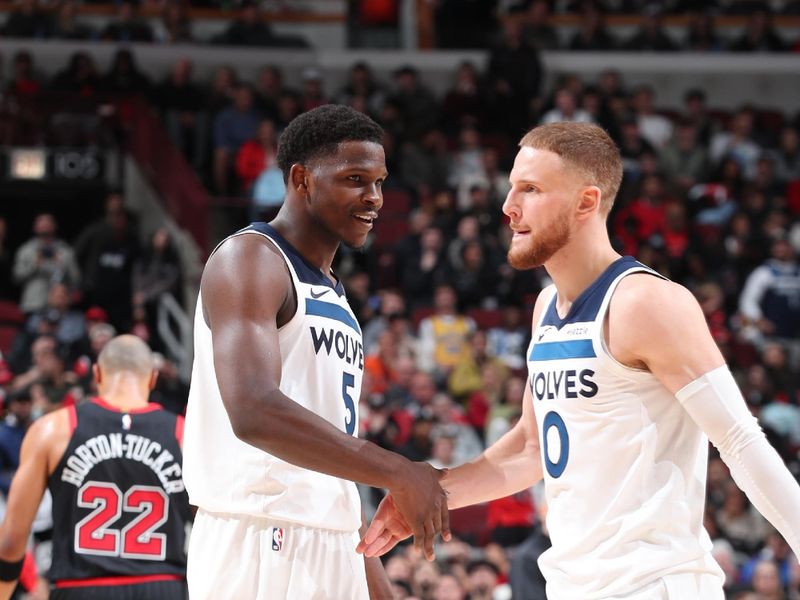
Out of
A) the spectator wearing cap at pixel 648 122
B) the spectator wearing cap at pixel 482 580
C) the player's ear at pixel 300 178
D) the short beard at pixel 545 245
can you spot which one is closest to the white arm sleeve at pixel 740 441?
the short beard at pixel 545 245

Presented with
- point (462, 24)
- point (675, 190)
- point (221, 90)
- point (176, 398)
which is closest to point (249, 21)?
point (221, 90)

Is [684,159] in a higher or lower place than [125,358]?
higher

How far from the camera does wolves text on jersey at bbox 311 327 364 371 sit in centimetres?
398

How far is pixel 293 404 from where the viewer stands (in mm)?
3553

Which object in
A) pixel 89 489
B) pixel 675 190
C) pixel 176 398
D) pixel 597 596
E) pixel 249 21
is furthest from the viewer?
pixel 249 21

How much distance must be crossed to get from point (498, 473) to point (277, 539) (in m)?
1.07

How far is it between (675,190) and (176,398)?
288 inches

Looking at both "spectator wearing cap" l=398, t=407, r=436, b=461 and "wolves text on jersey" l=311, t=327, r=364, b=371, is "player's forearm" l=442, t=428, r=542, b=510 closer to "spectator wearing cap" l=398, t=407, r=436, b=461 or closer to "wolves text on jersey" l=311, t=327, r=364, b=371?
"wolves text on jersey" l=311, t=327, r=364, b=371

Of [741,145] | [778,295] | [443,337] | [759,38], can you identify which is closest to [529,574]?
[443,337]

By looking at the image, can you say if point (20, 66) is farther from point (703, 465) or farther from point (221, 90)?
point (703, 465)

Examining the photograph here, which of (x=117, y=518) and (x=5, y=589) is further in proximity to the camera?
(x=117, y=518)

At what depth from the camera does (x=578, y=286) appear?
13.9 feet

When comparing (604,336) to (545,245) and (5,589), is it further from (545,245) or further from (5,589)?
(5,589)

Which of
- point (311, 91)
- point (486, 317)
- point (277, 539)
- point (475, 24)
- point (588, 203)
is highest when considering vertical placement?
point (475, 24)
